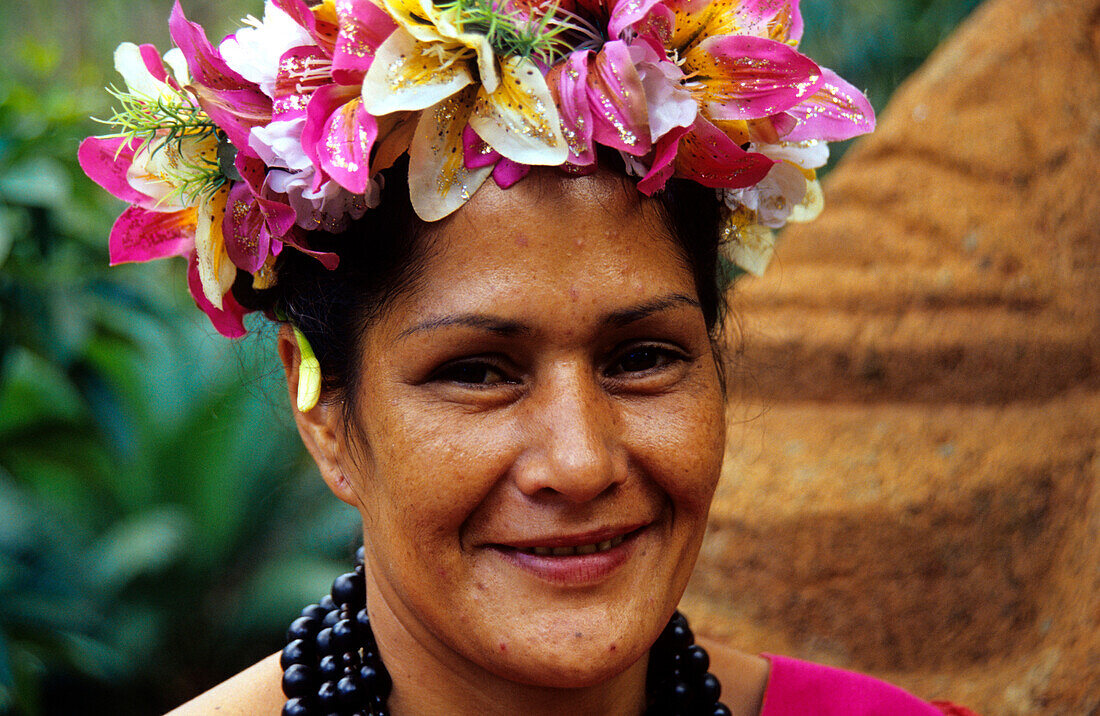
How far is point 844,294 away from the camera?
3383 millimetres

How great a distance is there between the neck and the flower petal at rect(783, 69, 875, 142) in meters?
1.10

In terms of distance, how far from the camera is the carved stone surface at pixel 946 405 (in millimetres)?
2914

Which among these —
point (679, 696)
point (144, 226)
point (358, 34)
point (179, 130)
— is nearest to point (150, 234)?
point (144, 226)

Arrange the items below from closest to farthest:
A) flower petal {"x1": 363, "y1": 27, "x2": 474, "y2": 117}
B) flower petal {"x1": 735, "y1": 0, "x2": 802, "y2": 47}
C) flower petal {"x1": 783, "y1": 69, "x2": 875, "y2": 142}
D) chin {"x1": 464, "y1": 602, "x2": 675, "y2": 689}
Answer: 1. flower petal {"x1": 363, "y1": 27, "x2": 474, "y2": 117}
2. chin {"x1": 464, "y1": 602, "x2": 675, "y2": 689}
3. flower petal {"x1": 735, "y1": 0, "x2": 802, "y2": 47}
4. flower petal {"x1": 783, "y1": 69, "x2": 875, "y2": 142}

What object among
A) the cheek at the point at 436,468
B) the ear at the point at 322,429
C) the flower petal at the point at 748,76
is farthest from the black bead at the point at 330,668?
the flower petal at the point at 748,76

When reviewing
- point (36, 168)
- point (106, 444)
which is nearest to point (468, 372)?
point (36, 168)

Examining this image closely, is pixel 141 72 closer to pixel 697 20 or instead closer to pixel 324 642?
pixel 697 20

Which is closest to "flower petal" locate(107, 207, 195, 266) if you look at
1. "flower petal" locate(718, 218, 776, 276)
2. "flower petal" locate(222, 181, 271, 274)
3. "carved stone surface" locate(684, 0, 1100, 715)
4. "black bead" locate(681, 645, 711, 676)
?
"flower petal" locate(222, 181, 271, 274)

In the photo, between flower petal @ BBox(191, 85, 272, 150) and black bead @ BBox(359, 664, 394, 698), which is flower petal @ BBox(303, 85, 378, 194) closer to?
flower petal @ BBox(191, 85, 272, 150)

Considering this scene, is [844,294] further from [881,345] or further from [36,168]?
[36,168]

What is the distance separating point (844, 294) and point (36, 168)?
10.2 ft

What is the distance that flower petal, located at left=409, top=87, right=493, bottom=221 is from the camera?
1632 millimetres

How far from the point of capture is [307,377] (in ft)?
6.11

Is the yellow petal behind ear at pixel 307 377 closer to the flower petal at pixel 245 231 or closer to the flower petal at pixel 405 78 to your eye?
the flower petal at pixel 245 231
